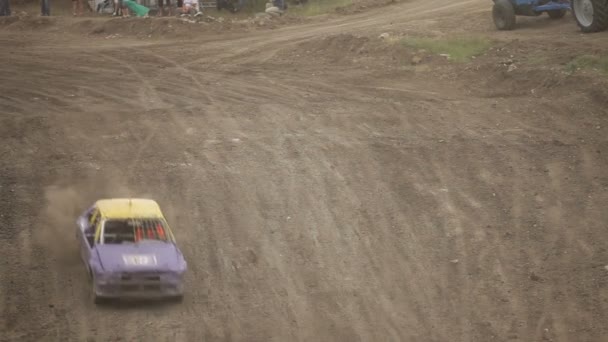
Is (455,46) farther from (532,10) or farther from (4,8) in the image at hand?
(4,8)

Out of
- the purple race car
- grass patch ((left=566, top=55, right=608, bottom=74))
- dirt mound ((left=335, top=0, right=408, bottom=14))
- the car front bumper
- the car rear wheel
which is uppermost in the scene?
grass patch ((left=566, top=55, right=608, bottom=74))

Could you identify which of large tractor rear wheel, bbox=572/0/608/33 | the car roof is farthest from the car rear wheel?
large tractor rear wheel, bbox=572/0/608/33

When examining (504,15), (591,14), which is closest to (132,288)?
(591,14)

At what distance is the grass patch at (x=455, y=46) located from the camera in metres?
27.0

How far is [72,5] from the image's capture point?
1495 inches

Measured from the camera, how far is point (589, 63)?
2448 centimetres

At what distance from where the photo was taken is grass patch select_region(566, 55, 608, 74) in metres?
24.3

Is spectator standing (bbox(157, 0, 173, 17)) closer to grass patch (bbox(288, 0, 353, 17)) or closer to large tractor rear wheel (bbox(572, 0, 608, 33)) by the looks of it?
grass patch (bbox(288, 0, 353, 17))

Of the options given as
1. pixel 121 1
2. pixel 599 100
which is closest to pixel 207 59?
pixel 121 1

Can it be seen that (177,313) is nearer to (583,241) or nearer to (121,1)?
(583,241)

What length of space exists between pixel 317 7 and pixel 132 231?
2275 cm

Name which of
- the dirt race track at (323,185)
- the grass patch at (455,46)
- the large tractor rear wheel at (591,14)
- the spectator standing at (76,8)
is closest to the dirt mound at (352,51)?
the dirt race track at (323,185)

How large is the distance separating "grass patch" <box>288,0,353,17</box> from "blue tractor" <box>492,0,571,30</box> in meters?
8.37

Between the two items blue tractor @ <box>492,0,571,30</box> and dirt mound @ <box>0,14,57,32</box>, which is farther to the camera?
dirt mound @ <box>0,14,57,32</box>
